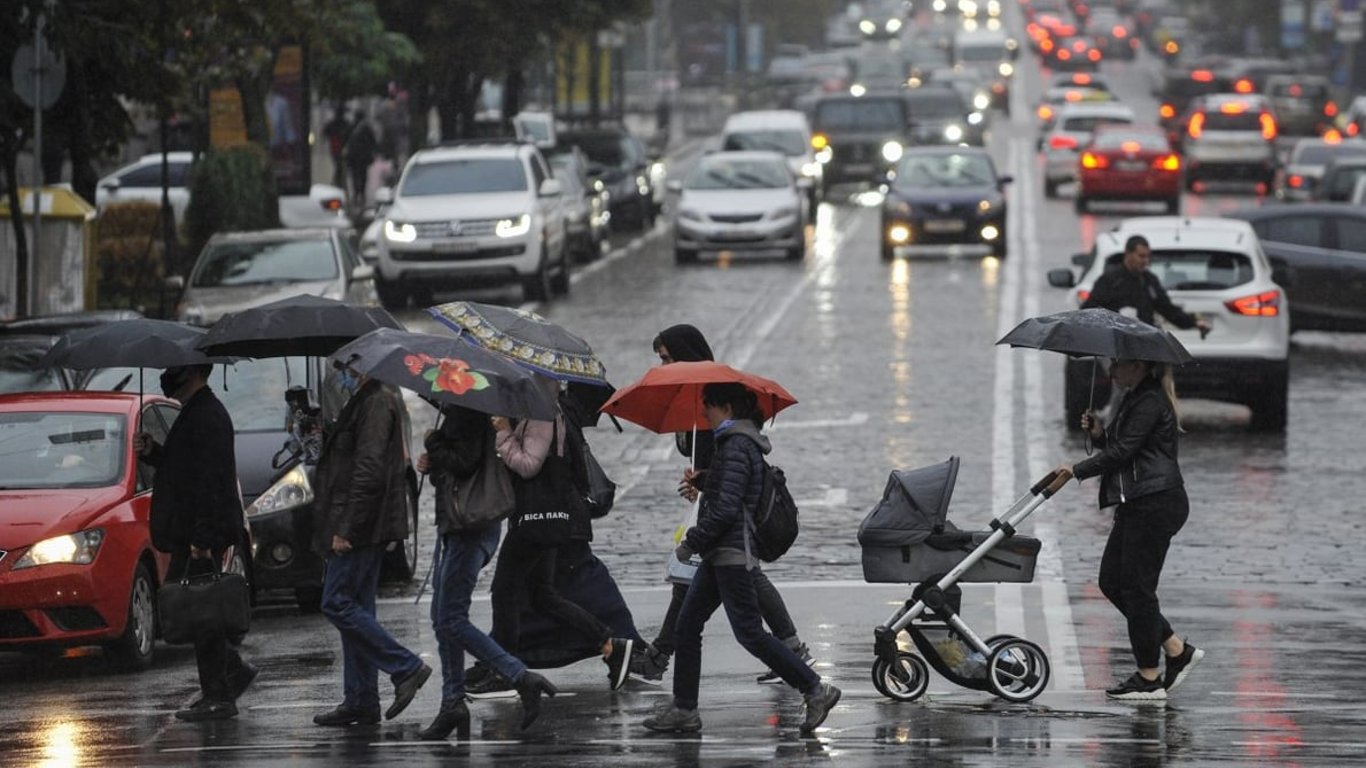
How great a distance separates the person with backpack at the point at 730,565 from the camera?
1027cm

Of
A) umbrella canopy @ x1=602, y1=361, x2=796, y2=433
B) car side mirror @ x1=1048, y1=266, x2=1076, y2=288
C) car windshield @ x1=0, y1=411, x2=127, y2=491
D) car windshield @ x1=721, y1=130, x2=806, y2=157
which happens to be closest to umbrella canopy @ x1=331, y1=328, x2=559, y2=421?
umbrella canopy @ x1=602, y1=361, x2=796, y2=433

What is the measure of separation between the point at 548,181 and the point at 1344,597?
64.0 feet

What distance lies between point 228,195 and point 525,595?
20.8 m

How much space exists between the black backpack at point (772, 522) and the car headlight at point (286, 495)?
15.6 feet

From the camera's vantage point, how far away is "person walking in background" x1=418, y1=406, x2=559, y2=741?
10602mm

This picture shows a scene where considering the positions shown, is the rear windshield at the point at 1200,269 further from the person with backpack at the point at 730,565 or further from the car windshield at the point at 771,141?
the car windshield at the point at 771,141

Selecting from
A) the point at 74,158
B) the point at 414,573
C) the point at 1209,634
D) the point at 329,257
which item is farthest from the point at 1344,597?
the point at 74,158

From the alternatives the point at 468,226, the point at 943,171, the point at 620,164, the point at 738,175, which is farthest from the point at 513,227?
the point at 620,164

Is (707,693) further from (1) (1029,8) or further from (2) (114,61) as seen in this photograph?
(1) (1029,8)

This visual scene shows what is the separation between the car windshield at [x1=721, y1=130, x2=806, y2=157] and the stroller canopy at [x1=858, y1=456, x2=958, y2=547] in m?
38.5

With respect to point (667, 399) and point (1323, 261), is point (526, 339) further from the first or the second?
point (1323, 261)

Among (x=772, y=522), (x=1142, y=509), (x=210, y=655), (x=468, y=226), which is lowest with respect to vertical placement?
(x=468, y=226)

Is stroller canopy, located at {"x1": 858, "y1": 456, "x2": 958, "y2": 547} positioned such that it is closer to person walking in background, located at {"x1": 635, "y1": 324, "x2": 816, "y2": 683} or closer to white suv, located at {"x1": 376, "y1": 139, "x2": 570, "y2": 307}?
person walking in background, located at {"x1": 635, "y1": 324, "x2": 816, "y2": 683}

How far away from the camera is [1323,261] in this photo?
27953 millimetres
